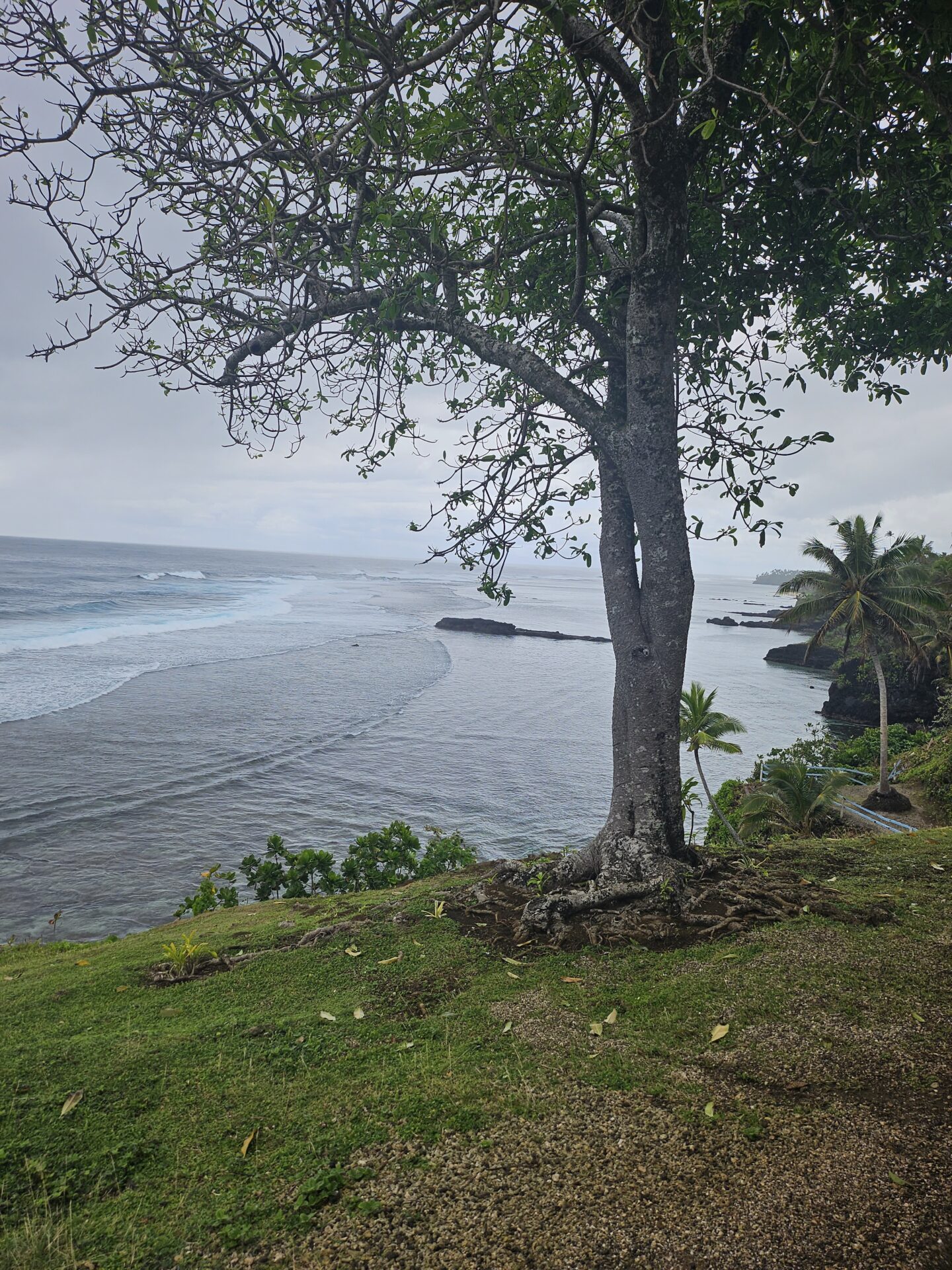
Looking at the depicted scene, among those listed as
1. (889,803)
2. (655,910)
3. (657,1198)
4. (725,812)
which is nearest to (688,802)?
(655,910)

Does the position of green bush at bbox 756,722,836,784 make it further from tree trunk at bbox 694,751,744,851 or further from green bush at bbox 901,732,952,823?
tree trunk at bbox 694,751,744,851

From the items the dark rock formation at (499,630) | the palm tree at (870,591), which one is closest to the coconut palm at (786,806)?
the palm tree at (870,591)

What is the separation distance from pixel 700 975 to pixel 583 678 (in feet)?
95.4

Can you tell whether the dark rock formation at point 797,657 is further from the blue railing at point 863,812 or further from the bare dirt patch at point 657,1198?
the bare dirt patch at point 657,1198

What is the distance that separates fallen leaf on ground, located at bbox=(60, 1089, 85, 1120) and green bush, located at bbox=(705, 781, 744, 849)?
485 inches

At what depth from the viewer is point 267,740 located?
19.7 meters

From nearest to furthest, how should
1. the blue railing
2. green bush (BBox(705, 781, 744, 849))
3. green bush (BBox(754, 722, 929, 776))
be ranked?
1. green bush (BBox(705, 781, 744, 849))
2. the blue railing
3. green bush (BBox(754, 722, 929, 776))

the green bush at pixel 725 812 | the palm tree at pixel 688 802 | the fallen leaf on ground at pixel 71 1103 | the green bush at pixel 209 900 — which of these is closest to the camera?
the fallen leaf on ground at pixel 71 1103

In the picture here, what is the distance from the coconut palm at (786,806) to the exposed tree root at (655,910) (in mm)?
9880

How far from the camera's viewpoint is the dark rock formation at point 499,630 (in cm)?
4859

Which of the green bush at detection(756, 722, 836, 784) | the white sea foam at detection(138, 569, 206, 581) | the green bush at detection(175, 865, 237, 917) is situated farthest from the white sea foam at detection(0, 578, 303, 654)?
the green bush at detection(756, 722, 836, 784)

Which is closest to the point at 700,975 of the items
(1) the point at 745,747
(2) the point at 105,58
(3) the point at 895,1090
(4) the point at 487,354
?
(3) the point at 895,1090

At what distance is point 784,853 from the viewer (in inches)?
282

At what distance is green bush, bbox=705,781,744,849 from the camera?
48.1 feet
